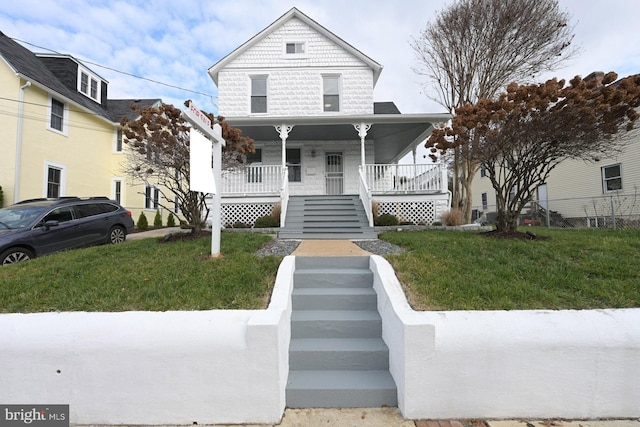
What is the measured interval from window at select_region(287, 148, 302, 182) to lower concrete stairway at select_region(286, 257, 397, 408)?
920 cm

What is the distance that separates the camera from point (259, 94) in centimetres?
1298

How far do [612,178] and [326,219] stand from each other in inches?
544

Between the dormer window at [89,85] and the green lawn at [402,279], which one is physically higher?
the dormer window at [89,85]

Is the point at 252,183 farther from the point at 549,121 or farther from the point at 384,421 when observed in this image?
the point at 384,421

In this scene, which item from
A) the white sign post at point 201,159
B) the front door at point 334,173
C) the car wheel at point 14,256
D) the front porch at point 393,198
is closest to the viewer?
the white sign post at point 201,159

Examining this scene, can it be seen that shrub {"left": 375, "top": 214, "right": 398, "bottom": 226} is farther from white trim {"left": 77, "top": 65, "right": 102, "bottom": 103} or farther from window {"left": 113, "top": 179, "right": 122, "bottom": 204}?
white trim {"left": 77, "top": 65, "right": 102, "bottom": 103}

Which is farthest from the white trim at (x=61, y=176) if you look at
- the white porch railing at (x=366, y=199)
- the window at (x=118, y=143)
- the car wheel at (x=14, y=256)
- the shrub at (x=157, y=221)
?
the white porch railing at (x=366, y=199)

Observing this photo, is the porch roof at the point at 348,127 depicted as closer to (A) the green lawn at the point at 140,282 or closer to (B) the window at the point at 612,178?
(A) the green lawn at the point at 140,282

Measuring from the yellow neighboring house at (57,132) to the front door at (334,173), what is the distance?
277 inches

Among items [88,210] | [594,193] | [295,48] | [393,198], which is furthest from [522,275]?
[594,193]

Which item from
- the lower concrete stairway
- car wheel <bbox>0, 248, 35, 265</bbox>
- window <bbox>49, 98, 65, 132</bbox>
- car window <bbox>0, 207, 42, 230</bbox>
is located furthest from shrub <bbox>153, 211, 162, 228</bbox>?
the lower concrete stairway

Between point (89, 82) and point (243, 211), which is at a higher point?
point (89, 82)

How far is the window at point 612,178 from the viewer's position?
43.5 ft

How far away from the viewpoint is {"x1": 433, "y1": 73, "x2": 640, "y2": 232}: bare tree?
5.36m
